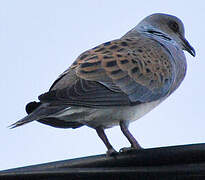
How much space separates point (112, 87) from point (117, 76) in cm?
17

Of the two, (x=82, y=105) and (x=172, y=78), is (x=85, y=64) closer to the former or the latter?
(x=82, y=105)

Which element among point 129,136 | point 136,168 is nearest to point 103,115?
point 129,136

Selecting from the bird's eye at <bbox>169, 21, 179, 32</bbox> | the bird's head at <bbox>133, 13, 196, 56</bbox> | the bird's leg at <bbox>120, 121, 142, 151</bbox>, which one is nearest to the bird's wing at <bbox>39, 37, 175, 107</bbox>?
the bird's leg at <bbox>120, 121, 142, 151</bbox>

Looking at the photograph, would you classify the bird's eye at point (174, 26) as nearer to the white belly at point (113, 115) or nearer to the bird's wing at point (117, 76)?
the bird's wing at point (117, 76)

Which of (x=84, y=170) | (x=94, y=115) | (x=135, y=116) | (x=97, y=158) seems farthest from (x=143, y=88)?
(x=84, y=170)

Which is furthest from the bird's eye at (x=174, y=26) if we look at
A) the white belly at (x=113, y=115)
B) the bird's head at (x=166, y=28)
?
Result: the white belly at (x=113, y=115)

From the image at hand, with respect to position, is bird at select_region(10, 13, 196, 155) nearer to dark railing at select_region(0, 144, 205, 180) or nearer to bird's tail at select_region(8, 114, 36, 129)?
bird's tail at select_region(8, 114, 36, 129)

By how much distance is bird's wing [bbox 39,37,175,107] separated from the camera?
3889 millimetres

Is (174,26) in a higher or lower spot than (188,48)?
higher

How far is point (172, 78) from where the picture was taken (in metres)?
4.86

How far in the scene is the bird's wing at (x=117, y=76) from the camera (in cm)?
389

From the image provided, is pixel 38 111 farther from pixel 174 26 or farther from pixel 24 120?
pixel 174 26

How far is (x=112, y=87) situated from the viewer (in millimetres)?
4180

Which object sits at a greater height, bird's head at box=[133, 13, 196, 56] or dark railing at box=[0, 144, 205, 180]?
dark railing at box=[0, 144, 205, 180]
